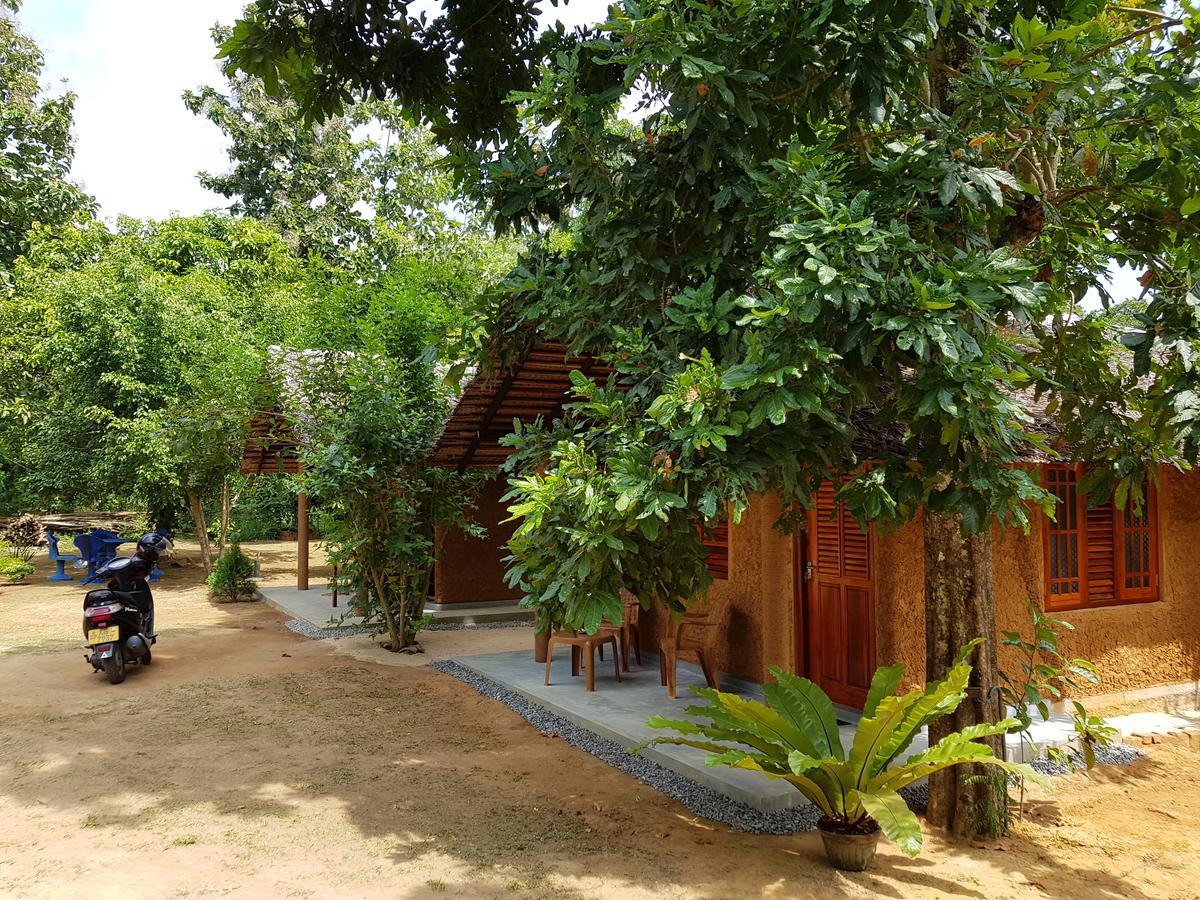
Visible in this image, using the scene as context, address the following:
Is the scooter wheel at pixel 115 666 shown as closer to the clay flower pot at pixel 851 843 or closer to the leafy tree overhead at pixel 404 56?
the leafy tree overhead at pixel 404 56

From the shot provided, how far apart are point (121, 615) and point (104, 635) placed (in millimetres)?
245

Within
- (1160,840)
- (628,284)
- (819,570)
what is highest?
(628,284)

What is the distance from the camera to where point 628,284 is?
4348 mm

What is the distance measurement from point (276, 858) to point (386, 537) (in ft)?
18.3

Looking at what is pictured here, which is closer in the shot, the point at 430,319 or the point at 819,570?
the point at 819,570

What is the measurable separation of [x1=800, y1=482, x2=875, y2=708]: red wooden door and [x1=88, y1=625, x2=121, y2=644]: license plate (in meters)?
6.83

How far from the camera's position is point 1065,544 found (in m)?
7.35

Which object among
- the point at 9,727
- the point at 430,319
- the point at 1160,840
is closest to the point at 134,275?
the point at 430,319

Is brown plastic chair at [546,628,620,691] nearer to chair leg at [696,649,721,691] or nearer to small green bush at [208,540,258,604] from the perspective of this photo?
chair leg at [696,649,721,691]

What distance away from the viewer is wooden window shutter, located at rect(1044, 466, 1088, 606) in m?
7.21

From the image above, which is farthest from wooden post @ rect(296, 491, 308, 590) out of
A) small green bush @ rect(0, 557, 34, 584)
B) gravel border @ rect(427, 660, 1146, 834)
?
gravel border @ rect(427, 660, 1146, 834)

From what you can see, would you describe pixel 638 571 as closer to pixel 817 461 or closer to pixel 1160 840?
pixel 817 461

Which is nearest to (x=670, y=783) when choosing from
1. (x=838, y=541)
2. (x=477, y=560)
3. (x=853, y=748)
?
(x=853, y=748)

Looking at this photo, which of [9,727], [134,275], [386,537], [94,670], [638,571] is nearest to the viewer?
[638,571]
